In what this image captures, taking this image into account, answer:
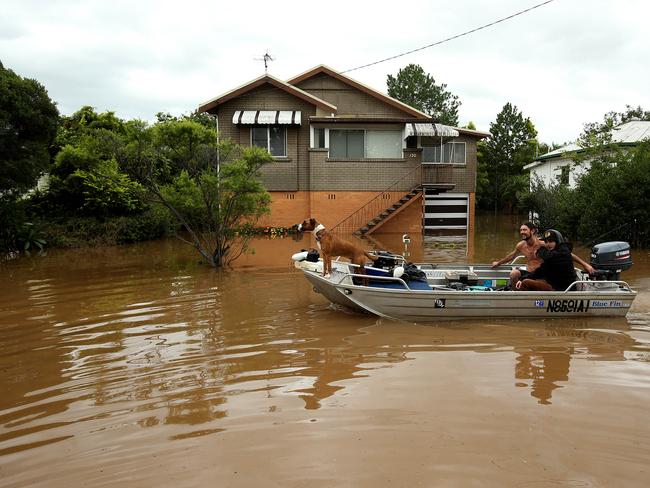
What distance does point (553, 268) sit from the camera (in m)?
8.14

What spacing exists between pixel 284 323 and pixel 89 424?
3.82 metres

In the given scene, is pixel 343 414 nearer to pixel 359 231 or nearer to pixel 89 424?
pixel 89 424

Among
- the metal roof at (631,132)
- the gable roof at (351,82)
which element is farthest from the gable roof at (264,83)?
the metal roof at (631,132)

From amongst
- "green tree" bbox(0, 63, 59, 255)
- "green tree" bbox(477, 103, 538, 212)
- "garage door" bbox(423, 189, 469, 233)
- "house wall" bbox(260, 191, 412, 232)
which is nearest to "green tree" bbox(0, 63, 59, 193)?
"green tree" bbox(0, 63, 59, 255)

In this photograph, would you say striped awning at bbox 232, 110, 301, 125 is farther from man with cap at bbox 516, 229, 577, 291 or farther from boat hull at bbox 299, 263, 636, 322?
man with cap at bbox 516, 229, 577, 291

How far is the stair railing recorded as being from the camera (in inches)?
933

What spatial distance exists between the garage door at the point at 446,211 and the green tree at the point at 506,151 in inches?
726

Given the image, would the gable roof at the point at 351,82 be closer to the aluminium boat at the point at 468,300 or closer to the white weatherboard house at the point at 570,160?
the white weatherboard house at the point at 570,160

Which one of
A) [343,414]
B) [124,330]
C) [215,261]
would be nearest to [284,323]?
[124,330]

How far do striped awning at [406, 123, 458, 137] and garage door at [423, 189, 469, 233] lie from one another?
13.3ft

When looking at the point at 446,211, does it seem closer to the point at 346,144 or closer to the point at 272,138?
the point at 346,144

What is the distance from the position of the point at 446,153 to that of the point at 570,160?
954 centimetres

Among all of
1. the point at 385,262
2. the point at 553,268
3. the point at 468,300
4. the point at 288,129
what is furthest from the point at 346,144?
the point at 468,300

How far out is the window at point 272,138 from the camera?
23.4 metres
